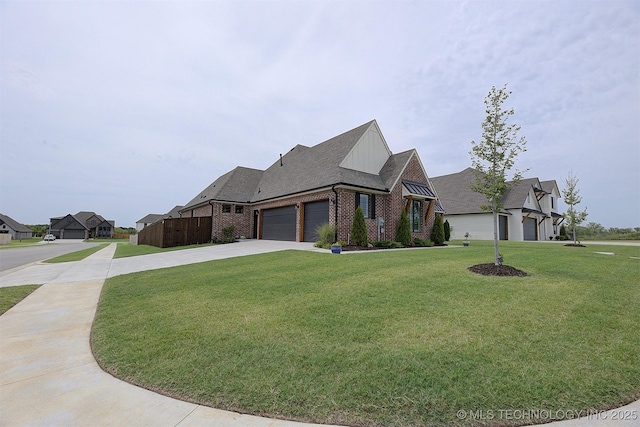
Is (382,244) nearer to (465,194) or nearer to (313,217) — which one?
(313,217)

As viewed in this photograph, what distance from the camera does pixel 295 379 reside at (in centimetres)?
269

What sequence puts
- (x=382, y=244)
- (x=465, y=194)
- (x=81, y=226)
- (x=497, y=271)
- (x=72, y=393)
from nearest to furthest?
1. (x=72, y=393)
2. (x=497, y=271)
3. (x=382, y=244)
4. (x=465, y=194)
5. (x=81, y=226)

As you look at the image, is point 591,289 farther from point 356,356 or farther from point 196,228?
point 196,228

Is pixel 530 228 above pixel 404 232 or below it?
above

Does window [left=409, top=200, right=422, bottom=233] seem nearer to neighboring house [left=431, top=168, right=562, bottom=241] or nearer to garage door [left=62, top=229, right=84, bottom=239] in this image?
neighboring house [left=431, top=168, right=562, bottom=241]

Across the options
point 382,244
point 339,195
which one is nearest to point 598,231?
point 382,244

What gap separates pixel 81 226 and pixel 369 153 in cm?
7956

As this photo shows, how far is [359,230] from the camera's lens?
14430 millimetres

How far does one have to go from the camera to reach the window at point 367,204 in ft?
53.4

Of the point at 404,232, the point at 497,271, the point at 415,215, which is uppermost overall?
the point at 415,215

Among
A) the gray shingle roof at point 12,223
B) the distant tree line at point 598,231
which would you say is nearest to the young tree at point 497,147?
the distant tree line at point 598,231

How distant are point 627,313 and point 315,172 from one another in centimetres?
1532

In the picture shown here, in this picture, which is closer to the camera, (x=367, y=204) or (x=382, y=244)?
(x=382, y=244)

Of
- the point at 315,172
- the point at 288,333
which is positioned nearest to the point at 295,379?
the point at 288,333
